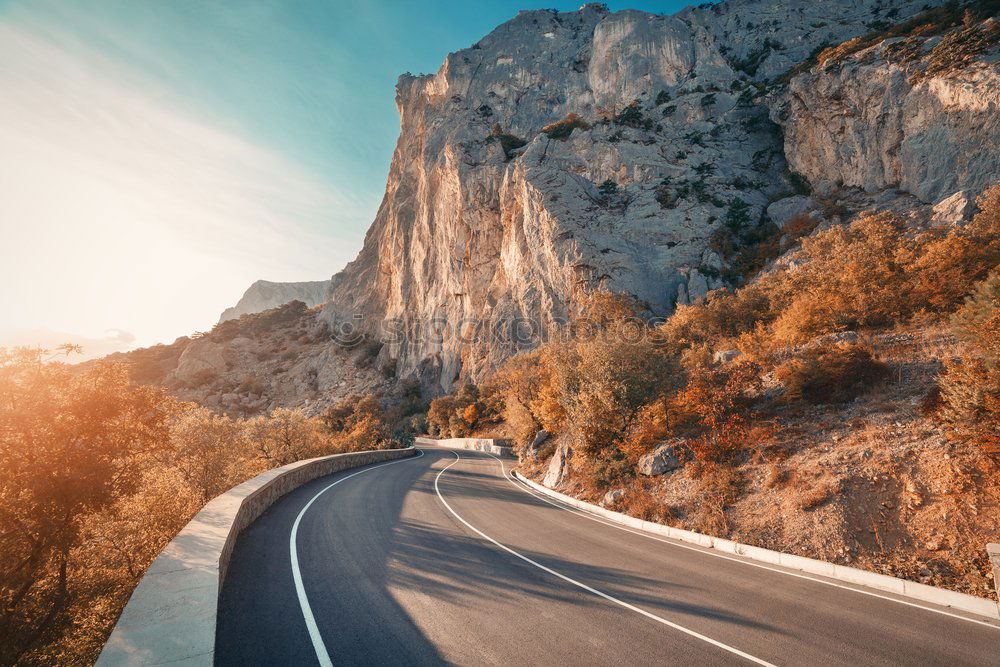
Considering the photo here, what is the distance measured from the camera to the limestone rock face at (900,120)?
85.7 ft

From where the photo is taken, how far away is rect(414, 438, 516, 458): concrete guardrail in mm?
32756

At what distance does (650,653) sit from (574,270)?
38385 millimetres

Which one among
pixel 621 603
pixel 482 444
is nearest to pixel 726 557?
pixel 621 603

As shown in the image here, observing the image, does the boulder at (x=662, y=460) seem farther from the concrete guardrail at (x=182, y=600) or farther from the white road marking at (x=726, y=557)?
the concrete guardrail at (x=182, y=600)

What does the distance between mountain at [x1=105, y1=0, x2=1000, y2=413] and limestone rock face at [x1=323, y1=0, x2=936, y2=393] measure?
303mm

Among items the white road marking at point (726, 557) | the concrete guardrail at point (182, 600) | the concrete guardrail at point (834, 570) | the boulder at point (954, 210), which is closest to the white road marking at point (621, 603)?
the white road marking at point (726, 557)

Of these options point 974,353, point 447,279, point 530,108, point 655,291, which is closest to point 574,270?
point 655,291

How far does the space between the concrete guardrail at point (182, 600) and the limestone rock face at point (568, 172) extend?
36500mm

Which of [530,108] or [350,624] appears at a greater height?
[530,108]

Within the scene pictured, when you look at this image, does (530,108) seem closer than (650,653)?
No

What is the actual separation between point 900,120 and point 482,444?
4431cm

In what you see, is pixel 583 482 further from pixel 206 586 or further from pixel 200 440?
pixel 200 440

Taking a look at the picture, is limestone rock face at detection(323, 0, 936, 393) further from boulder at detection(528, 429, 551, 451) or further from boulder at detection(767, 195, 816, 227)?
boulder at detection(528, 429, 551, 451)

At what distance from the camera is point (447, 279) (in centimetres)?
5912
